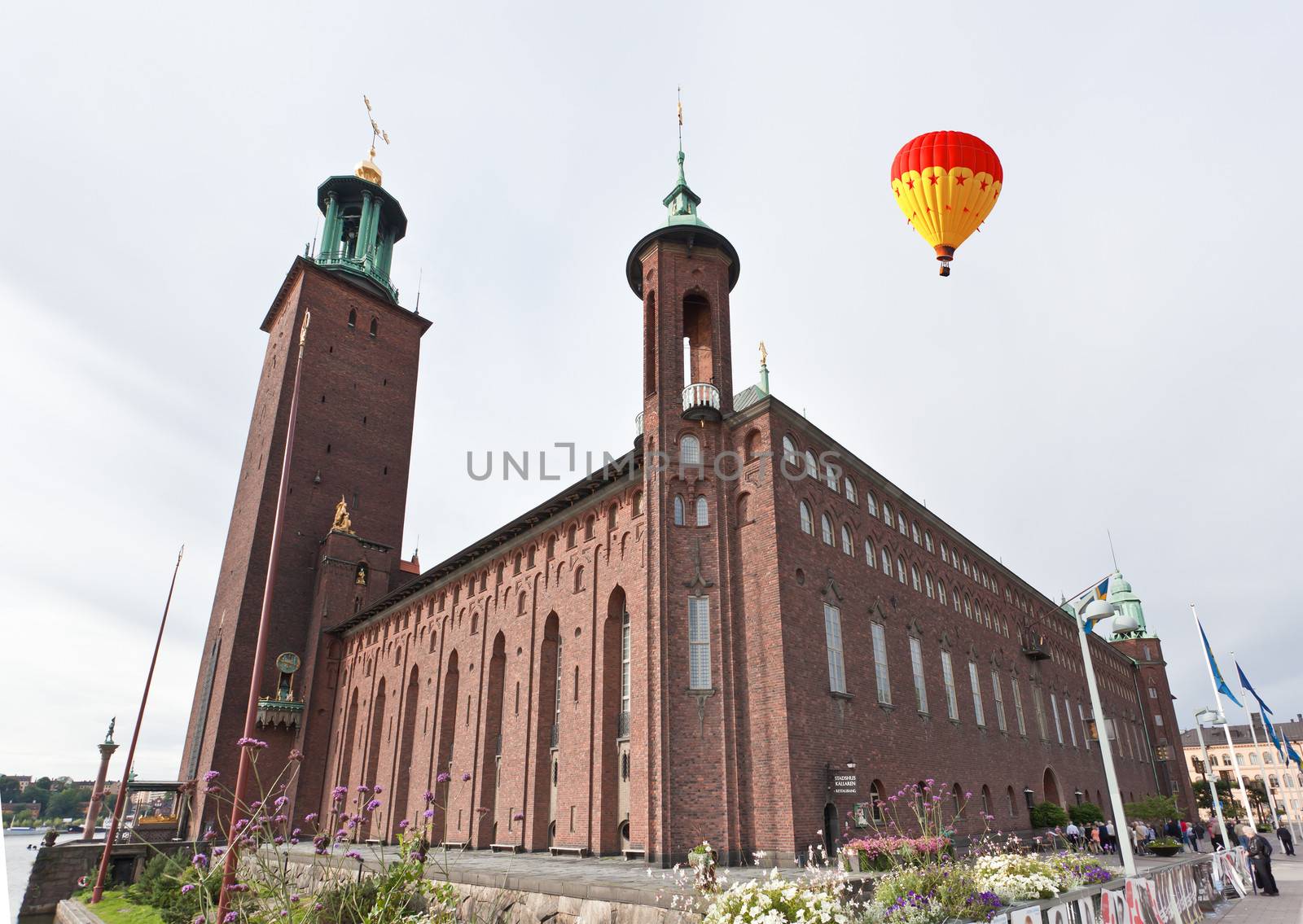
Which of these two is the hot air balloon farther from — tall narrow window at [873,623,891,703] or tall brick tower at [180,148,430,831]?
tall brick tower at [180,148,430,831]

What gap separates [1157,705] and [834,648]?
69.5 m

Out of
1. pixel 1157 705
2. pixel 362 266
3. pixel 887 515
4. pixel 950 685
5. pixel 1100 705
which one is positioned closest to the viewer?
pixel 1100 705

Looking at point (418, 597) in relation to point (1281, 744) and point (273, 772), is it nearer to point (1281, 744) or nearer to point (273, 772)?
point (273, 772)

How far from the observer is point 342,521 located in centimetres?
5028

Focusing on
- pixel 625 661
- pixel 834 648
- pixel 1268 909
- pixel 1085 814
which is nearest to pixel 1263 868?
pixel 1268 909

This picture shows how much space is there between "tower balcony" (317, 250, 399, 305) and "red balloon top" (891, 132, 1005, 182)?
172 ft

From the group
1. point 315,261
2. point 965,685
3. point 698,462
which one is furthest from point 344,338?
point 965,685

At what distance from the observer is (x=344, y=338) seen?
56594mm

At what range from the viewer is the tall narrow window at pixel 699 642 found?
930 inches

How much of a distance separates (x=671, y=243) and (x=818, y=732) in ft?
58.1

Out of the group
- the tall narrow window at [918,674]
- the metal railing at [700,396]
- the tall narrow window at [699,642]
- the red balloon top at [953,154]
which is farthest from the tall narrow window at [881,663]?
the red balloon top at [953,154]

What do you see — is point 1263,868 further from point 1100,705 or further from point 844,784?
point 844,784

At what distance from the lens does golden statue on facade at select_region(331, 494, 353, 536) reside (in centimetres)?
4994

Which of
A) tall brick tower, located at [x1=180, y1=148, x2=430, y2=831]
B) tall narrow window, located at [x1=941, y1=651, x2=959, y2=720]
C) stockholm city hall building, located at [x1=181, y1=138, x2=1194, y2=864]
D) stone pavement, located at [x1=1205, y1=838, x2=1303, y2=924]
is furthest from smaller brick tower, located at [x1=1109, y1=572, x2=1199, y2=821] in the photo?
tall brick tower, located at [x1=180, y1=148, x2=430, y2=831]
